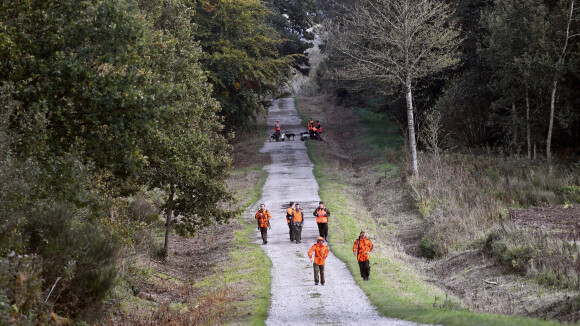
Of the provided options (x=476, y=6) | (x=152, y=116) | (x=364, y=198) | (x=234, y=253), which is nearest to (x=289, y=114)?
(x=476, y=6)

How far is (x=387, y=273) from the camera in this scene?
17.2 metres

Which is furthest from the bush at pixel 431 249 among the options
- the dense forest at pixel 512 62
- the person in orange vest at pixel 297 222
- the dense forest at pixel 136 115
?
the dense forest at pixel 512 62

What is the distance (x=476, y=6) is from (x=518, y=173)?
14.3 meters

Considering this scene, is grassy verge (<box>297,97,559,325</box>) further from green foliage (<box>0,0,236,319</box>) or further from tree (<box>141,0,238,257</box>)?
green foliage (<box>0,0,236,319</box>)

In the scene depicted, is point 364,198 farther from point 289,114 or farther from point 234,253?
point 289,114

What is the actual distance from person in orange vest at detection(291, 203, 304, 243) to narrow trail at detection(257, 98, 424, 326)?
32cm

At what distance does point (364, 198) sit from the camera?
3141cm

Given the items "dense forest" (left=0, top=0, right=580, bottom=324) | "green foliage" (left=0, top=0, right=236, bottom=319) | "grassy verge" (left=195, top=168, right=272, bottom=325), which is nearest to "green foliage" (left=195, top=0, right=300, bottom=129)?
"dense forest" (left=0, top=0, right=580, bottom=324)

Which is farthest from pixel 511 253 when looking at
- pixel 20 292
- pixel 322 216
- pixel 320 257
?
pixel 20 292

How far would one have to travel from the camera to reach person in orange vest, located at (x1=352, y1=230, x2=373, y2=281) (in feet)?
51.9

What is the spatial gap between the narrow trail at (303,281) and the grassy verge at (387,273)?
42 cm

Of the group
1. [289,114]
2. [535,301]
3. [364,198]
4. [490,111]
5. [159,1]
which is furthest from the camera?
[289,114]

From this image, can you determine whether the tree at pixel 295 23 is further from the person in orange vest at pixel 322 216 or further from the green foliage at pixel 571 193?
the person in orange vest at pixel 322 216

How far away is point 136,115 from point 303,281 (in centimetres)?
662
